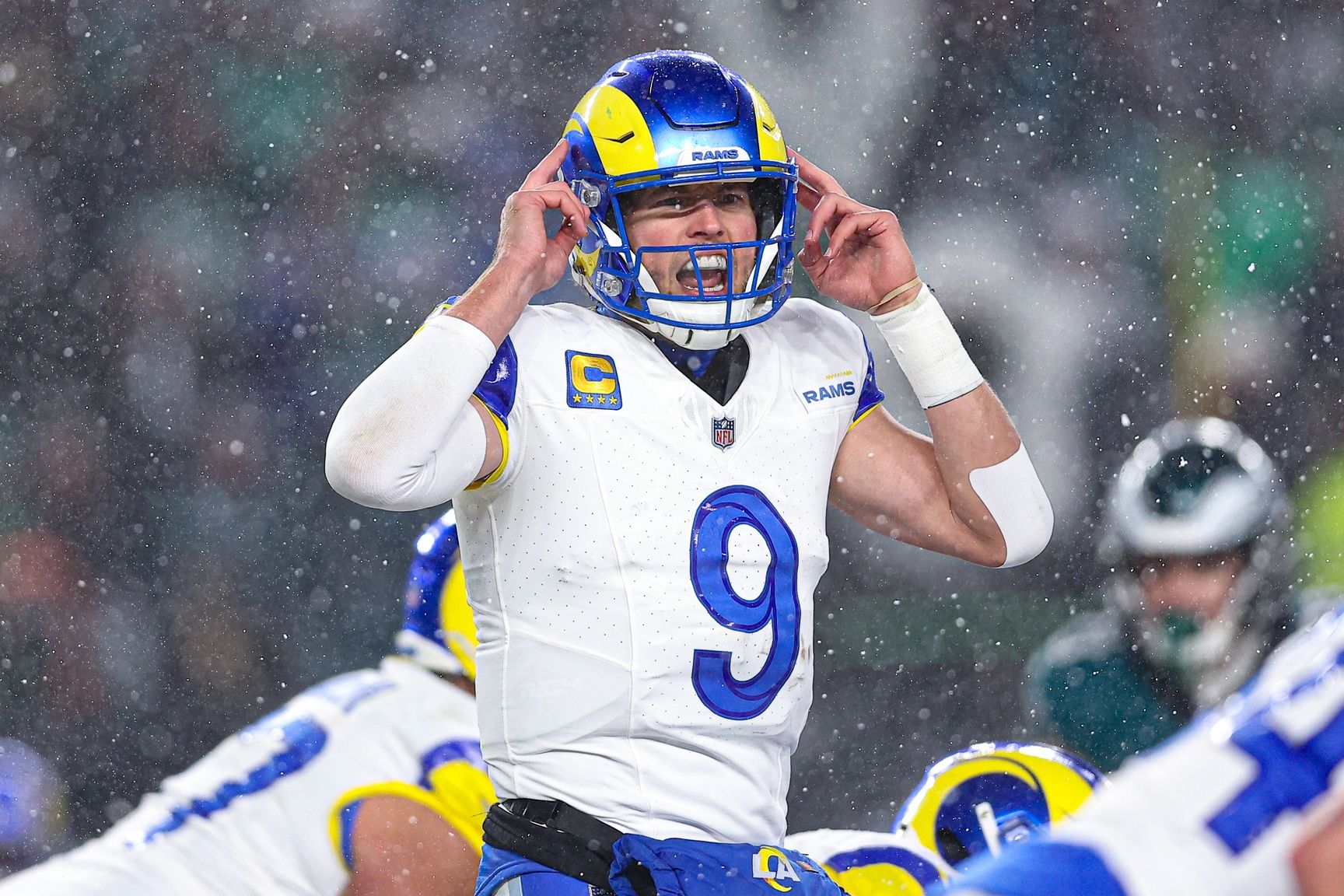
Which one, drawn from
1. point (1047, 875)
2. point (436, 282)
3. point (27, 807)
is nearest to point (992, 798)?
point (1047, 875)

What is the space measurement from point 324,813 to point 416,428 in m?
0.98

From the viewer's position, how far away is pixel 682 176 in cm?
215

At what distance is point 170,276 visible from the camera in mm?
4605

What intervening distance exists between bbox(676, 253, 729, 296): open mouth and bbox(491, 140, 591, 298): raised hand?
0.51 feet

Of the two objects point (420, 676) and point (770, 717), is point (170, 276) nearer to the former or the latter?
point (420, 676)

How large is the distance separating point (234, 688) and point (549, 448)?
2.76m

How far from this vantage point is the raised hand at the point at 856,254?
89.9 inches

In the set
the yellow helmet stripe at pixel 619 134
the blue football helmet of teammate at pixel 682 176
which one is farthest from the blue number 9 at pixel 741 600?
the yellow helmet stripe at pixel 619 134

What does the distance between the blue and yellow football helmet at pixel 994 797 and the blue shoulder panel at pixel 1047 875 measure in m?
1.77

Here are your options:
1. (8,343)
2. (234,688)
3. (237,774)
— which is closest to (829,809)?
(234,688)

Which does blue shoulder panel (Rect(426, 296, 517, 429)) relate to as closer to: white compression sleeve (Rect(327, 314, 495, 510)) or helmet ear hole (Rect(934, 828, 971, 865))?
white compression sleeve (Rect(327, 314, 495, 510))

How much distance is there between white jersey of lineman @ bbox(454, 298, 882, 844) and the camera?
196 centimetres

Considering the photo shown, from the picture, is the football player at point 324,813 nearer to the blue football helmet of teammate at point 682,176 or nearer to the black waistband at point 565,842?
the black waistband at point 565,842

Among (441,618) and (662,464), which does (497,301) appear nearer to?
(662,464)
